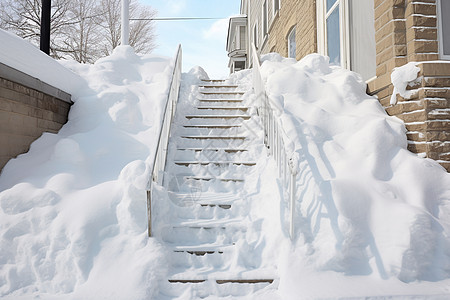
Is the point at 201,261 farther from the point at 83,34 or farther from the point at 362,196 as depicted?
the point at 83,34

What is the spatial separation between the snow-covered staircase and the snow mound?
23.8 inches

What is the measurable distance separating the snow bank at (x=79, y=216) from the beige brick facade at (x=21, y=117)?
16 centimetres

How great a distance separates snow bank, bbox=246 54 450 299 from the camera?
10.5 feet

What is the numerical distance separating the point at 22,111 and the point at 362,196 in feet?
15.6

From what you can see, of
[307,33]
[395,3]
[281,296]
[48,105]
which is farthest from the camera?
[307,33]

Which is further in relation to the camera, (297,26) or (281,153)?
(297,26)

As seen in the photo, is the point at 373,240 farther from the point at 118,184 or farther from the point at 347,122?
the point at 118,184

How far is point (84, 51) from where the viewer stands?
21.5m

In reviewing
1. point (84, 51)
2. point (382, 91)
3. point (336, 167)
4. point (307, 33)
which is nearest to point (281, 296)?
point (336, 167)

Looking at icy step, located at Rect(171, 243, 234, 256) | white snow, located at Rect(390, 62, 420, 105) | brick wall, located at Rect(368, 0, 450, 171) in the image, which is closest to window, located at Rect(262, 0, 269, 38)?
brick wall, located at Rect(368, 0, 450, 171)

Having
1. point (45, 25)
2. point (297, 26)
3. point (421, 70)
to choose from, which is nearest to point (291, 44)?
point (297, 26)

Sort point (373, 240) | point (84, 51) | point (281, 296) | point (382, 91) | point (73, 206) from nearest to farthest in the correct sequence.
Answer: point (281, 296) → point (373, 240) → point (73, 206) → point (382, 91) → point (84, 51)

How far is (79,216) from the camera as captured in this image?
12.1ft

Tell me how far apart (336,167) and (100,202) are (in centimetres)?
298
